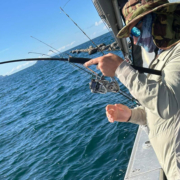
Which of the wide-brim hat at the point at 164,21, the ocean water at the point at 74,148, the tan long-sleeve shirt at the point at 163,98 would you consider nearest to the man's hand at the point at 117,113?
the tan long-sleeve shirt at the point at 163,98

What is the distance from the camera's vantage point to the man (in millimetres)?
1379

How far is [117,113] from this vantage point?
2.54m

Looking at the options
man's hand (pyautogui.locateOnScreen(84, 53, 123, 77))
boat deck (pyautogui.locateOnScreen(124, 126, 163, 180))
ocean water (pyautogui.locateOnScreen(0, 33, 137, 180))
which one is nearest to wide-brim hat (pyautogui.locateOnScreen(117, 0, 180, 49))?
man's hand (pyautogui.locateOnScreen(84, 53, 123, 77))

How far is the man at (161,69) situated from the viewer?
1379 millimetres

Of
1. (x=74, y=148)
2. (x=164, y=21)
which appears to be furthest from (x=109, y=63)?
(x=74, y=148)

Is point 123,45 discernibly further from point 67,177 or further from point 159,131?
point 67,177

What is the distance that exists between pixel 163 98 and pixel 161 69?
307mm

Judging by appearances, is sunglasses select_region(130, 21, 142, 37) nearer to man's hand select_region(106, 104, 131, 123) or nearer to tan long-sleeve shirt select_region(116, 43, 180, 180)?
tan long-sleeve shirt select_region(116, 43, 180, 180)

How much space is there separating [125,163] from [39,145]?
18.2 feet

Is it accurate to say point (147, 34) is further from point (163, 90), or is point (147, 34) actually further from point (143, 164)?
point (143, 164)

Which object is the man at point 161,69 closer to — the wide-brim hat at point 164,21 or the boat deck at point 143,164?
the wide-brim hat at point 164,21

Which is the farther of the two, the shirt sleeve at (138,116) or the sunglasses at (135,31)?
the shirt sleeve at (138,116)

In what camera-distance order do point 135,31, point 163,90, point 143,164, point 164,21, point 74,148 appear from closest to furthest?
point 163,90 < point 164,21 < point 135,31 < point 143,164 < point 74,148

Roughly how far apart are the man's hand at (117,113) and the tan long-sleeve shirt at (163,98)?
0.60 m
